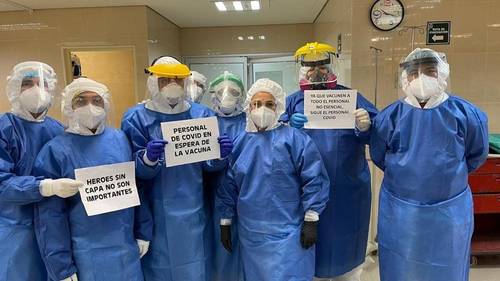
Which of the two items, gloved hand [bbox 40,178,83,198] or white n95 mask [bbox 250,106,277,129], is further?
white n95 mask [bbox 250,106,277,129]

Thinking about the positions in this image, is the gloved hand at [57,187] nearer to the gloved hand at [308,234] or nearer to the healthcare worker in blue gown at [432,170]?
the gloved hand at [308,234]

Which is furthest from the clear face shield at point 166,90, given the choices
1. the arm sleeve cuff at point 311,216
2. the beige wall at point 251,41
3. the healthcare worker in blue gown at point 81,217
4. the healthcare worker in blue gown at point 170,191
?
the beige wall at point 251,41

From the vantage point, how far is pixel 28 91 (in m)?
1.62

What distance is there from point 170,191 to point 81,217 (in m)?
0.39

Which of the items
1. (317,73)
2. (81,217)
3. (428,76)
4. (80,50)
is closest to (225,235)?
(81,217)

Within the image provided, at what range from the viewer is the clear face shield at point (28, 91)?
5.31 ft

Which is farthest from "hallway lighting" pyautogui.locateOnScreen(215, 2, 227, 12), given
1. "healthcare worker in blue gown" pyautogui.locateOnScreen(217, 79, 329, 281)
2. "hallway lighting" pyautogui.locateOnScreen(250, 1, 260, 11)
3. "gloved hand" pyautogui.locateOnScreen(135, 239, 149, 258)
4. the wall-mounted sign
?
"gloved hand" pyautogui.locateOnScreen(135, 239, 149, 258)

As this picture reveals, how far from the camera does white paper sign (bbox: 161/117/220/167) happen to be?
1.66m

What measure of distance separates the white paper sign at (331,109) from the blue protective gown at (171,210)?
0.55 m

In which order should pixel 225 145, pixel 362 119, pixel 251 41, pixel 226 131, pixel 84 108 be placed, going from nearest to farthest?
1. pixel 84 108
2. pixel 225 145
3. pixel 362 119
4. pixel 226 131
5. pixel 251 41

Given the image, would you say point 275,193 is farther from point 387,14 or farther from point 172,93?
point 387,14

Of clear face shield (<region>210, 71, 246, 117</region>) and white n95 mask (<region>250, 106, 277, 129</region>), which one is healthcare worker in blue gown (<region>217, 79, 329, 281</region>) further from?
clear face shield (<region>210, 71, 246, 117</region>)

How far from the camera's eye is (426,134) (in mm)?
1654

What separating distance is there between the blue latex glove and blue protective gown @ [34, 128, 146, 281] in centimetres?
14
